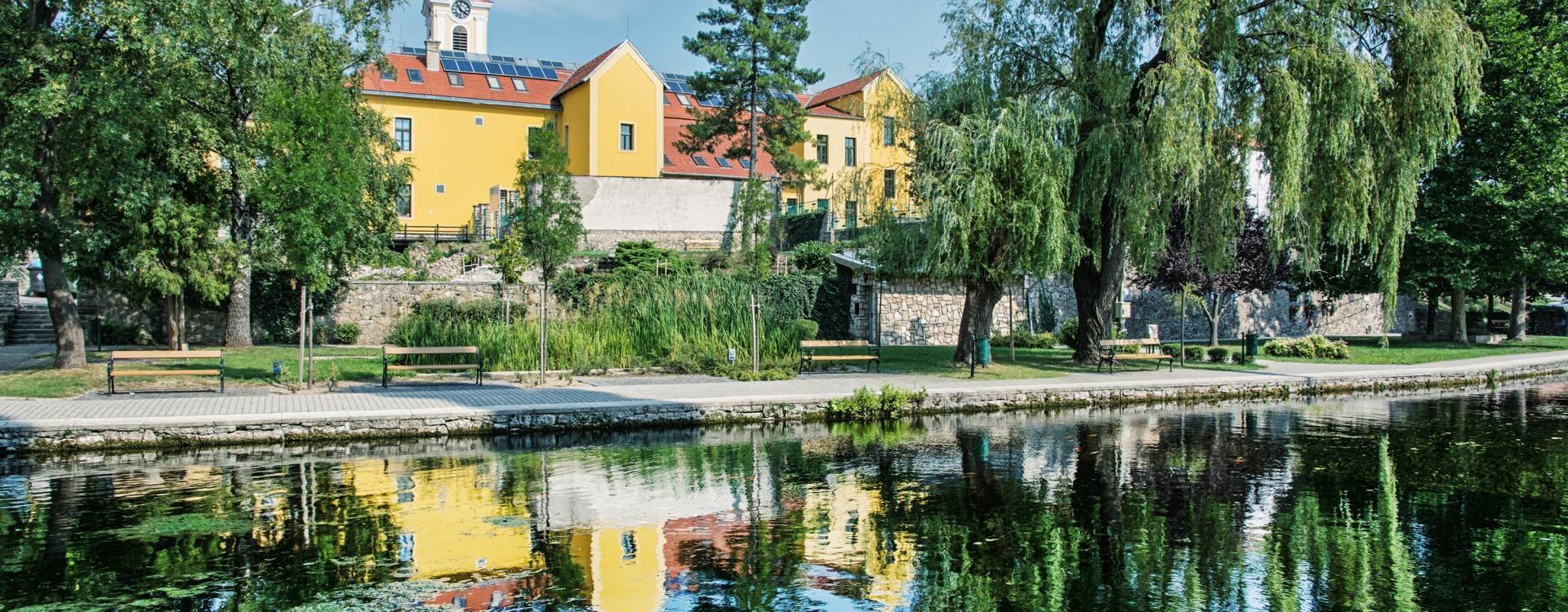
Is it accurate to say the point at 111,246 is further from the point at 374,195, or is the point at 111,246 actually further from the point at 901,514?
the point at 901,514

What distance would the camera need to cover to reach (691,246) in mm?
36750

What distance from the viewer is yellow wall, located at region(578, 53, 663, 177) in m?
43.5

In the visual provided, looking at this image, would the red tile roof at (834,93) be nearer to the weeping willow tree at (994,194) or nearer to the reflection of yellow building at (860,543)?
the weeping willow tree at (994,194)

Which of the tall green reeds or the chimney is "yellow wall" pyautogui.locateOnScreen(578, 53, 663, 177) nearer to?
the chimney

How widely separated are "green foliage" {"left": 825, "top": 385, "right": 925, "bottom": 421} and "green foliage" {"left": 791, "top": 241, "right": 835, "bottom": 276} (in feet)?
42.1

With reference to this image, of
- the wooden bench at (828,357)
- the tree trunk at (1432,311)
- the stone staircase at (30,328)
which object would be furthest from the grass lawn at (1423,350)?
the stone staircase at (30,328)

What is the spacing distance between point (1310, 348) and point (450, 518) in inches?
893

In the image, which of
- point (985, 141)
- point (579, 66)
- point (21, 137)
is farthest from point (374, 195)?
point (579, 66)

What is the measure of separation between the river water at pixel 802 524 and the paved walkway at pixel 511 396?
61 centimetres

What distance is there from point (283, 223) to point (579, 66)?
118ft

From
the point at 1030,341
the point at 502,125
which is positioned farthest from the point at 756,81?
the point at 1030,341

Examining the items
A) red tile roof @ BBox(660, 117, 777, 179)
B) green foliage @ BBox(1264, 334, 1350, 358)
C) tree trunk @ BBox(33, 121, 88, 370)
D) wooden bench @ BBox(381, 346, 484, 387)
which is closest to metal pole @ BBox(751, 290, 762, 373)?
wooden bench @ BBox(381, 346, 484, 387)

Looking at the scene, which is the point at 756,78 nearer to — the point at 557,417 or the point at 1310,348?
the point at 1310,348

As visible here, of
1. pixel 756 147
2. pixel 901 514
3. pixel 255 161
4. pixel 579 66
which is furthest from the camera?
pixel 579 66
